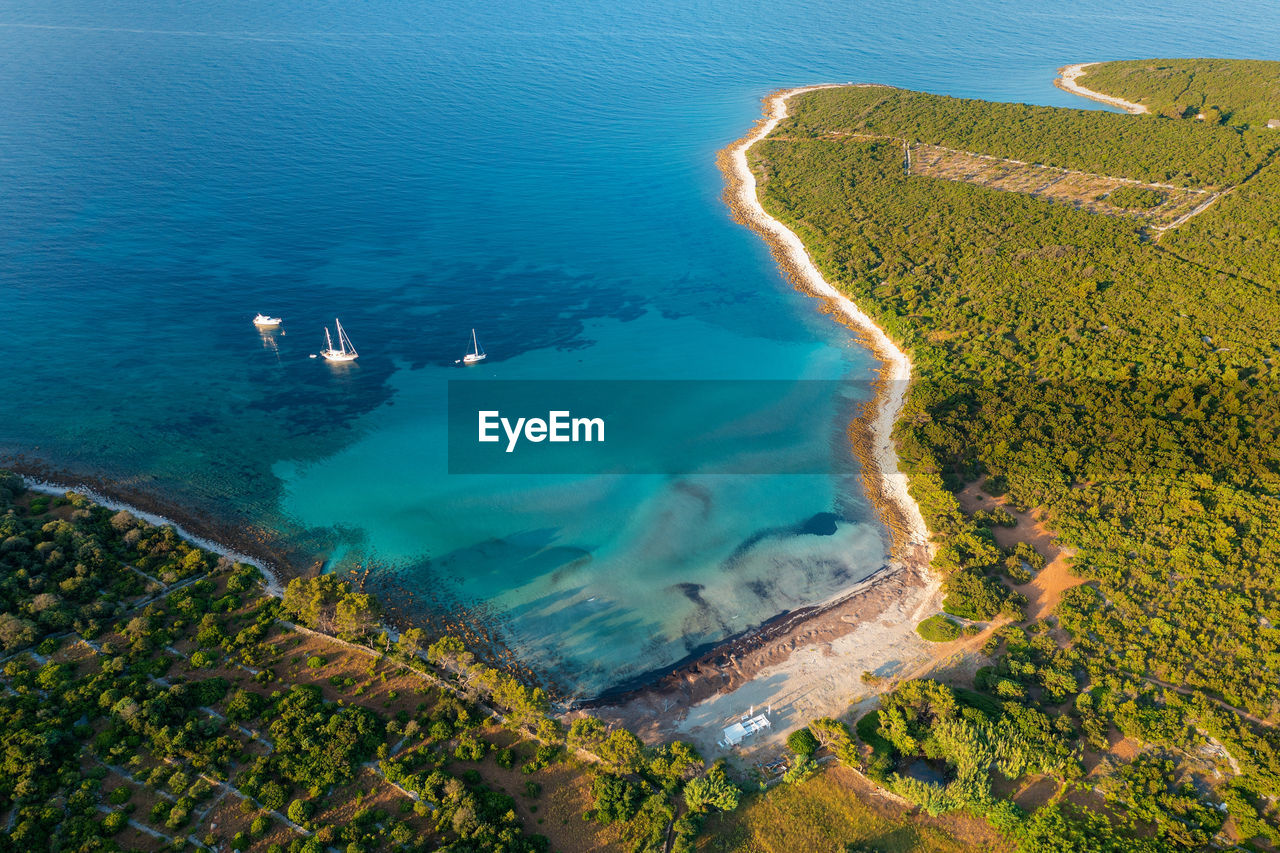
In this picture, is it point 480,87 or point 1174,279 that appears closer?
point 1174,279

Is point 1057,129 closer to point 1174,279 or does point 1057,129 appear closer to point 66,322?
point 1174,279

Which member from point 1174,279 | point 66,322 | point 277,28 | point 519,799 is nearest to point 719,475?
point 519,799

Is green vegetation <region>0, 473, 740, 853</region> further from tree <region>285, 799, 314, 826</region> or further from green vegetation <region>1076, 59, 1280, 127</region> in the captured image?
green vegetation <region>1076, 59, 1280, 127</region>

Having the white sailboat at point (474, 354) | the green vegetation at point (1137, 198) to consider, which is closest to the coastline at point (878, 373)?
the white sailboat at point (474, 354)

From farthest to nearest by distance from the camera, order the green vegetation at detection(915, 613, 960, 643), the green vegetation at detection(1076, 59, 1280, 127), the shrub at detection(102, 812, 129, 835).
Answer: the green vegetation at detection(1076, 59, 1280, 127) → the green vegetation at detection(915, 613, 960, 643) → the shrub at detection(102, 812, 129, 835)

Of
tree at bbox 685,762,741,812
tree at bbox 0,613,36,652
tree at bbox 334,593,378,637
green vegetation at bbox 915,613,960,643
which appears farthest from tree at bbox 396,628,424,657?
green vegetation at bbox 915,613,960,643

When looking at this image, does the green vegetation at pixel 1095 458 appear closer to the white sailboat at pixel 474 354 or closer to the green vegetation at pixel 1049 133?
the green vegetation at pixel 1049 133
